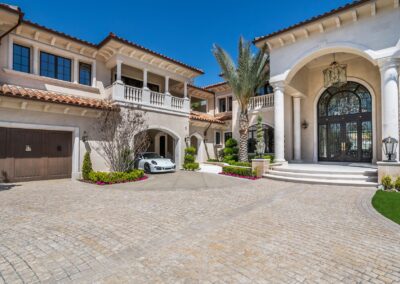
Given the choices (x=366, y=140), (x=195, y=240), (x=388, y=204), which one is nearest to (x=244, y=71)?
(x=366, y=140)

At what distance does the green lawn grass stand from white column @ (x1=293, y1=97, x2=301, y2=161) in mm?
7862

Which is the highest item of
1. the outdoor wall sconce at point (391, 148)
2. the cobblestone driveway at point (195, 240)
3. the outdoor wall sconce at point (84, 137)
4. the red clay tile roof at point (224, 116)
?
the red clay tile roof at point (224, 116)

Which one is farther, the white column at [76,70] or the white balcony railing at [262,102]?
the white balcony railing at [262,102]

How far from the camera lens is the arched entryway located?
1464cm

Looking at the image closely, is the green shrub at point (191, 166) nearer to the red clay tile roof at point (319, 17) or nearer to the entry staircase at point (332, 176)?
the entry staircase at point (332, 176)

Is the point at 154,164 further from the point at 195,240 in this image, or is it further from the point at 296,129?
the point at 195,240

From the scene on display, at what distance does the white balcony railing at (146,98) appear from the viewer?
13617 mm

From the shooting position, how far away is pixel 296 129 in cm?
1664

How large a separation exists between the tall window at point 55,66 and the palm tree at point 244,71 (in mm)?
9810

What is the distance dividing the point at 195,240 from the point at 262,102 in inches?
610

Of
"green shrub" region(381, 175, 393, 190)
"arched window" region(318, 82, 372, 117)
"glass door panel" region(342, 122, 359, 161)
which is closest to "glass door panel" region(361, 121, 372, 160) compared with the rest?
"glass door panel" region(342, 122, 359, 161)

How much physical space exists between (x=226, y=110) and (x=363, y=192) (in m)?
16.4

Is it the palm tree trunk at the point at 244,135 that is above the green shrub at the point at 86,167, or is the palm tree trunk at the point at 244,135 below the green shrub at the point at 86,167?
above

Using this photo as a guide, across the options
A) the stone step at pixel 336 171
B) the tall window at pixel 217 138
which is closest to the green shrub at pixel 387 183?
the stone step at pixel 336 171
